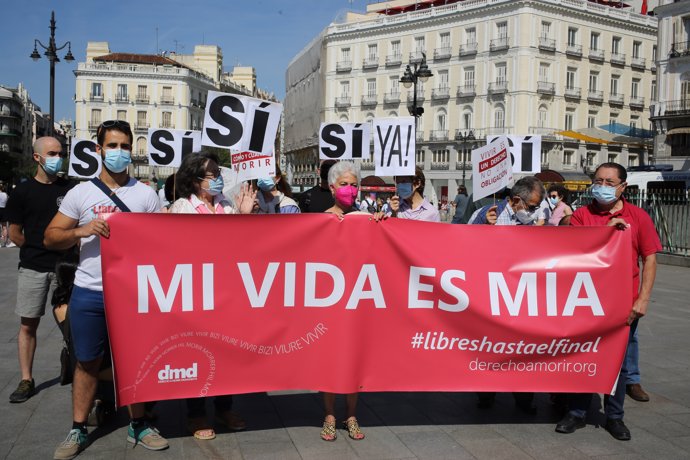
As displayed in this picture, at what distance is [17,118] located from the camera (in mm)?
117812

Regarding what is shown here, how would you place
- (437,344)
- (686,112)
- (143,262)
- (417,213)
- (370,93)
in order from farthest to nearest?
1. (370,93)
2. (686,112)
3. (417,213)
4. (437,344)
5. (143,262)

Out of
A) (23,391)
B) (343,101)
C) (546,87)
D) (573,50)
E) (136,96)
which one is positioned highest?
(136,96)

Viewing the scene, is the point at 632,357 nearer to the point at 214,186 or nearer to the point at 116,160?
the point at 214,186

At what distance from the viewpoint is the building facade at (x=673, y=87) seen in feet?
143

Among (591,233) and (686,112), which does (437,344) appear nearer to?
(591,233)

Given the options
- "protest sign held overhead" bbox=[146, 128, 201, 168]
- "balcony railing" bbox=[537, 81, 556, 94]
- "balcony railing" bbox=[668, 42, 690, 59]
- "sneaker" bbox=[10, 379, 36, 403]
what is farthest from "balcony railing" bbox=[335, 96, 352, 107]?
"sneaker" bbox=[10, 379, 36, 403]

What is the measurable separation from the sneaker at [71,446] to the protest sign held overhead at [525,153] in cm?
804

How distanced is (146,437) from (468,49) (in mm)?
61175

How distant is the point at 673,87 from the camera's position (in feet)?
148

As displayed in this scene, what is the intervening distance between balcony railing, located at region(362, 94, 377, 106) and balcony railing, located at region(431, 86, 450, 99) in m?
6.08

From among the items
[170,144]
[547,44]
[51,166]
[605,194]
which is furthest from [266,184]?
[547,44]

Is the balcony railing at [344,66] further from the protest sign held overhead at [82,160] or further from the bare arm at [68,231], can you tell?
the bare arm at [68,231]

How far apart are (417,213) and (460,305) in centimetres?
115

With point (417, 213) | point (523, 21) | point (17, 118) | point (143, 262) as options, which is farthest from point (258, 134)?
point (17, 118)
